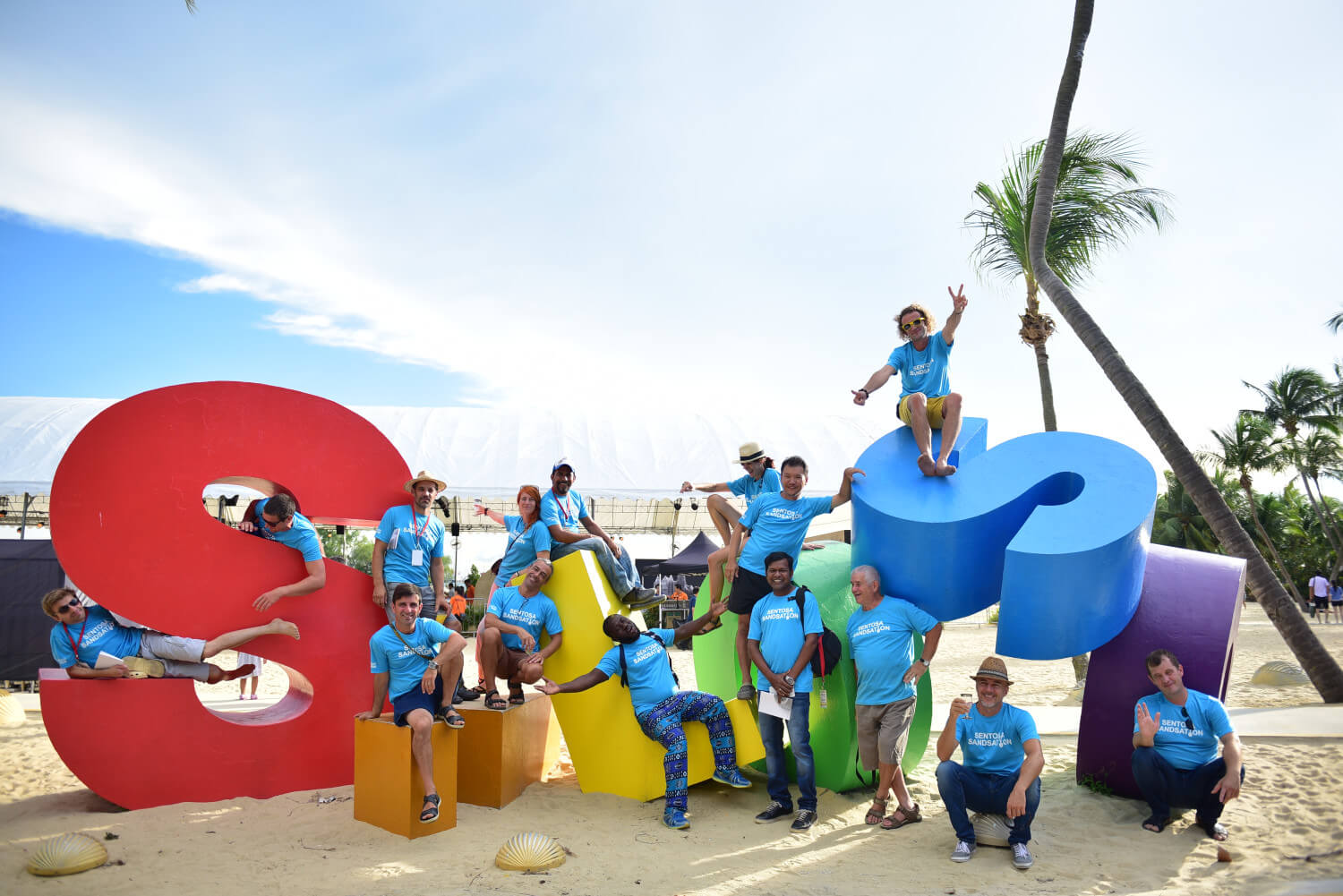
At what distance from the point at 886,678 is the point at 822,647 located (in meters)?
0.49

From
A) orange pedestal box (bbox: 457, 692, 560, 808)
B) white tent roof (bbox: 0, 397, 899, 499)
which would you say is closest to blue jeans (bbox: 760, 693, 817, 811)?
orange pedestal box (bbox: 457, 692, 560, 808)

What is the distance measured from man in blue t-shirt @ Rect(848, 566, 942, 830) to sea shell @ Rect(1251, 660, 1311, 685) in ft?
31.0

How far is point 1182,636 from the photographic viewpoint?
19.0 feet

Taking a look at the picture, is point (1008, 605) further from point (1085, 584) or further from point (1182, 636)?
point (1182, 636)

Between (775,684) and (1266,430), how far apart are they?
105ft

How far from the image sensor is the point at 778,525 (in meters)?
6.30

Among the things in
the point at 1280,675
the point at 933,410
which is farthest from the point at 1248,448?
the point at 933,410

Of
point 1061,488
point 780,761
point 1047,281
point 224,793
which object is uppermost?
point 1047,281

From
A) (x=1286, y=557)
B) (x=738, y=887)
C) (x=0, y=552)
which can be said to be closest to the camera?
(x=738, y=887)

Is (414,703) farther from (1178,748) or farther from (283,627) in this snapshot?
(1178,748)

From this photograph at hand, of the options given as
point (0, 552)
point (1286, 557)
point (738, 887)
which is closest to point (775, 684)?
point (738, 887)

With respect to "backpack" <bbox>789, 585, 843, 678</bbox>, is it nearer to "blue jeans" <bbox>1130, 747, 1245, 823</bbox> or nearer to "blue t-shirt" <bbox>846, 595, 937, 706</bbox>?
"blue t-shirt" <bbox>846, 595, 937, 706</bbox>

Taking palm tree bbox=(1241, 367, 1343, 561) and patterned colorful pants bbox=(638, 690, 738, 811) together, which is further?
palm tree bbox=(1241, 367, 1343, 561)

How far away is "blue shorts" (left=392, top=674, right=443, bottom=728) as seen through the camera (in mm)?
5524
